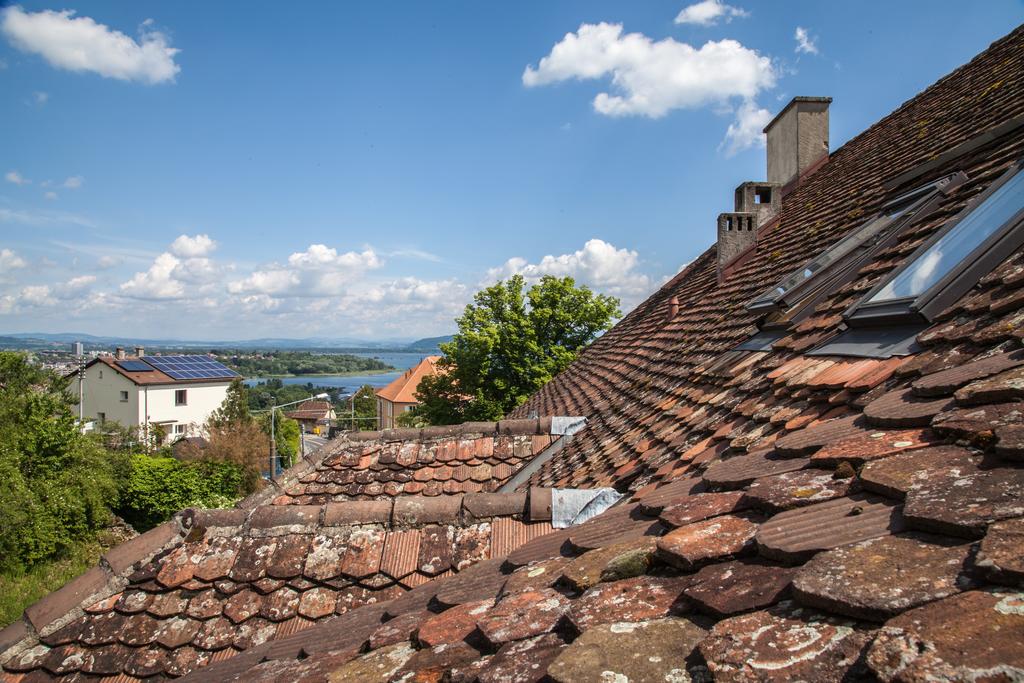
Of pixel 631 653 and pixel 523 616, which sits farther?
pixel 523 616

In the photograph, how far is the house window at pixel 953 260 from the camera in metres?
2.70

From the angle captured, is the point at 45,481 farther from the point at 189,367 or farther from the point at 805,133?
the point at 189,367

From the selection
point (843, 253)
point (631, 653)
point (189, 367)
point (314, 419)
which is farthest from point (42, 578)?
point (314, 419)

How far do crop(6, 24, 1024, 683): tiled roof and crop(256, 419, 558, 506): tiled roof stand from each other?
1679 millimetres

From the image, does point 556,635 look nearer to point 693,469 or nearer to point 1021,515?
point 1021,515

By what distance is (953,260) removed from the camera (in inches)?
113

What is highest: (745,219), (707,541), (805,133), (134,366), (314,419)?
(805,133)

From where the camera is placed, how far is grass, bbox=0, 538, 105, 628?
17.5 meters

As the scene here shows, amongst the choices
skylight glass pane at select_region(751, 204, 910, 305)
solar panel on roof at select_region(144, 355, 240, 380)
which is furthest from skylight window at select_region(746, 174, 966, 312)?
solar panel on roof at select_region(144, 355, 240, 380)

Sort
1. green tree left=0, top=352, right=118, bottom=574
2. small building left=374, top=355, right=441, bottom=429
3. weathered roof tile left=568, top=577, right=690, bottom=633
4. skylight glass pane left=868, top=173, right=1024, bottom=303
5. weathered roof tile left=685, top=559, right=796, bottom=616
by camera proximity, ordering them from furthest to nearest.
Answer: small building left=374, top=355, right=441, bottom=429
green tree left=0, top=352, right=118, bottom=574
skylight glass pane left=868, top=173, right=1024, bottom=303
weathered roof tile left=568, top=577, right=690, bottom=633
weathered roof tile left=685, top=559, right=796, bottom=616

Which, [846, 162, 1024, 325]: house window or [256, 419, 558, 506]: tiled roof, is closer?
[846, 162, 1024, 325]: house window

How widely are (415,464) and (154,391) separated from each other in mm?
53610

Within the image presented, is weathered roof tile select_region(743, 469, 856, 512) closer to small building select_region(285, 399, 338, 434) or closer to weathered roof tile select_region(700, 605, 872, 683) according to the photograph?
weathered roof tile select_region(700, 605, 872, 683)

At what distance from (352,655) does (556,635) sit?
3.23 ft
